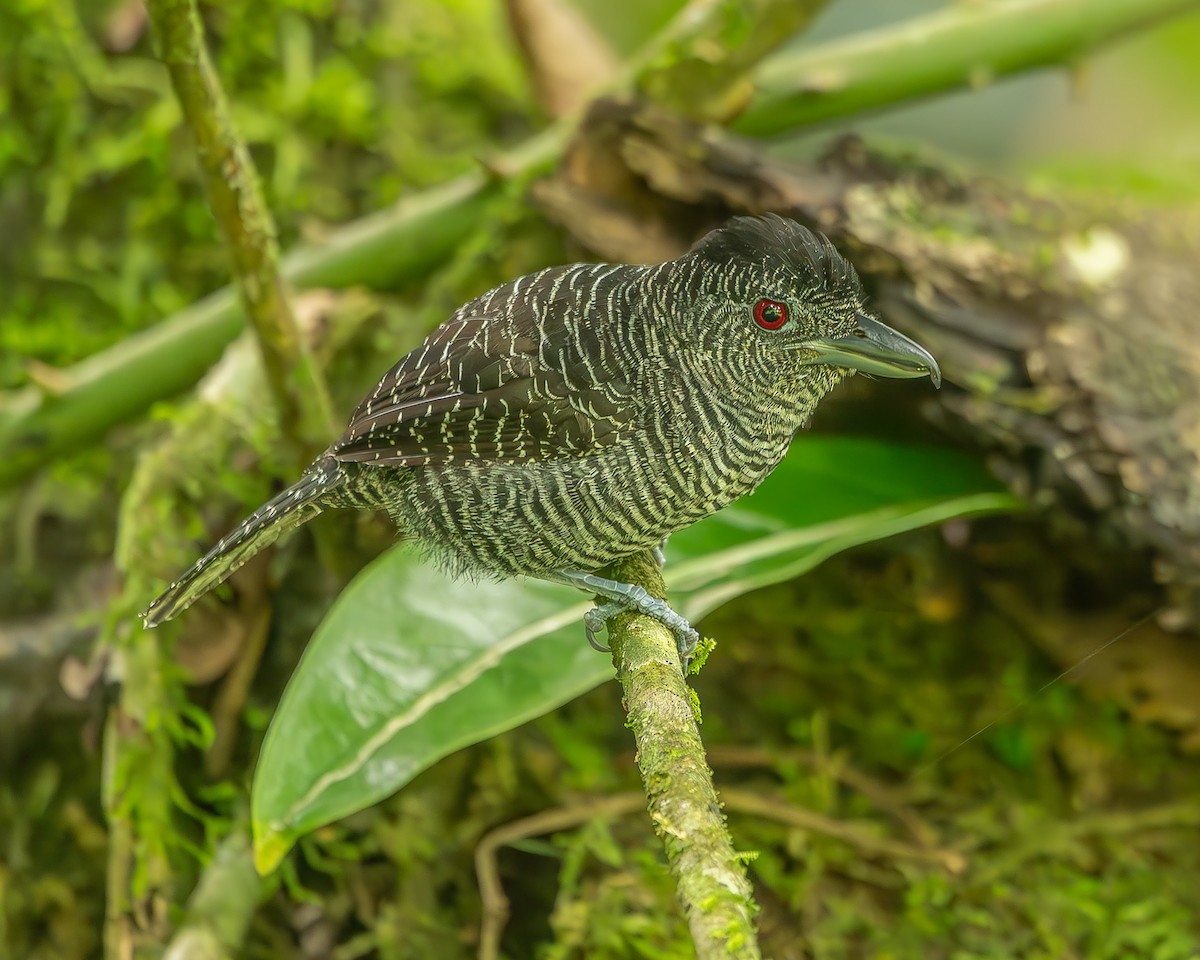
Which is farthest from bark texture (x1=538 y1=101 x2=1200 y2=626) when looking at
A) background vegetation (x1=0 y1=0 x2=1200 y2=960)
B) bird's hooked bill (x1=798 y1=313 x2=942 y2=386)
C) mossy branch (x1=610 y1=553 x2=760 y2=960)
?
mossy branch (x1=610 y1=553 x2=760 y2=960)

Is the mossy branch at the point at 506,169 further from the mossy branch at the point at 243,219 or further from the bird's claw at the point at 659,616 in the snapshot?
the bird's claw at the point at 659,616

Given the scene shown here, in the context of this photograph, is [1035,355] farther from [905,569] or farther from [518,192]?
[518,192]

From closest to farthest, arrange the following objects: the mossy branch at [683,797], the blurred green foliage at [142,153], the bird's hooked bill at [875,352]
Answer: the mossy branch at [683,797], the bird's hooked bill at [875,352], the blurred green foliage at [142,153]

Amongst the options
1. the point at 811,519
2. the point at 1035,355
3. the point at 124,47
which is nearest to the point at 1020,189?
the point at 1035,355

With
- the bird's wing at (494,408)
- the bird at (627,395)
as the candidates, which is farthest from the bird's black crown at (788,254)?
the bird's wing at (494,408)

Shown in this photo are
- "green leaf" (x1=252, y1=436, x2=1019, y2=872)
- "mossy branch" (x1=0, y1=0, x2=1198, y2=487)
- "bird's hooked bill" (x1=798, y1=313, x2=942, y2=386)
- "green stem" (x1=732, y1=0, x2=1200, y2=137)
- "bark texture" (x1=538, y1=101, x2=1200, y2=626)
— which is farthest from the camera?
"green stem" (x1=732, y1=0, x2=1200, y2=137)

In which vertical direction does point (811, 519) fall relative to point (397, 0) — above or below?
below

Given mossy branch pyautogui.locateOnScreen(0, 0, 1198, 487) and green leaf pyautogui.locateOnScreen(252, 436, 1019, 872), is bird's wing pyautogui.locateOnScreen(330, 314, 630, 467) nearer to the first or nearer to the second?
green leaf pyautogui.locateOnScreen(252, 436, 1019, 872)
